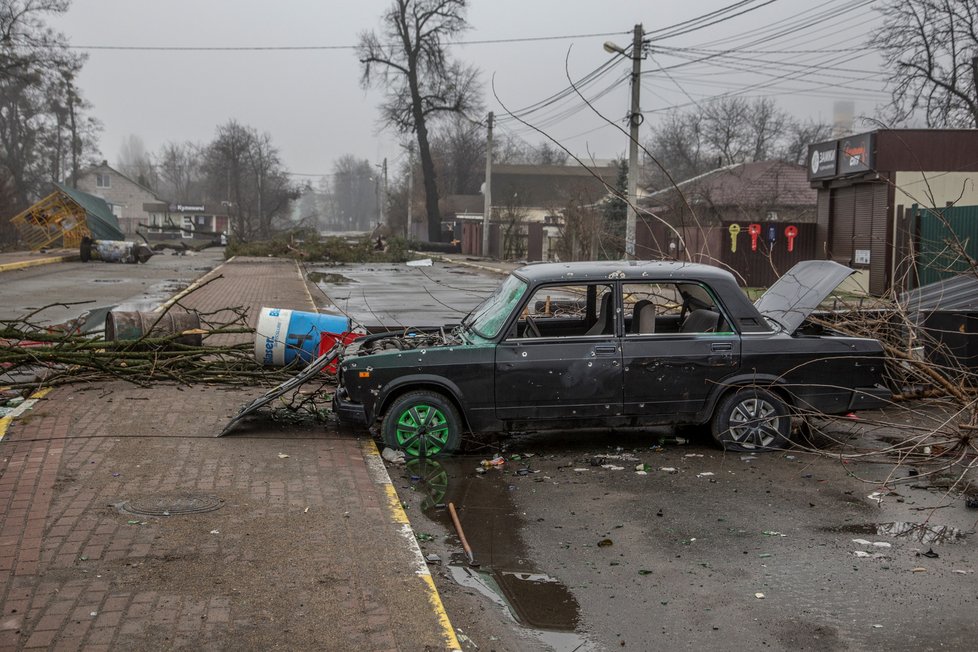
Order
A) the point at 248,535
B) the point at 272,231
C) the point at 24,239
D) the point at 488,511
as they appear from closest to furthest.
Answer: the point at 248,535
the point at 488,511
the point at 24,239
the point at 272,231

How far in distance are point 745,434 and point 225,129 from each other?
85.6m

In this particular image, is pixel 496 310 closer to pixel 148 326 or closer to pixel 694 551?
pixel 694 551

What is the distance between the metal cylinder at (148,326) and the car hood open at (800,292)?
20.4ft

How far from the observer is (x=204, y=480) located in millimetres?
6250

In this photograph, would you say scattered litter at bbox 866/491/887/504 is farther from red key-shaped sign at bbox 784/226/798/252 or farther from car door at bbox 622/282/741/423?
red key-shaped sign at bbox 784/226/798/252

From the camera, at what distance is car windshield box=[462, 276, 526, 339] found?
741cm

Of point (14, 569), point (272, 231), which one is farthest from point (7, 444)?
point (272, 231)

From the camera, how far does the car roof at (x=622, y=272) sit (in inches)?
292

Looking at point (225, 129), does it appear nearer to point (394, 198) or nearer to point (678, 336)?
point (394, 198)

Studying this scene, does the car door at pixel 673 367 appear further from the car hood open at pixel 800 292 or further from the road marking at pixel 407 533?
the road marking at pixel 407 533

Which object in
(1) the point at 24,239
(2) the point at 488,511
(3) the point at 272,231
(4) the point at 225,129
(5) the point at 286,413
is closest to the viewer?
(2) the point at 488,511

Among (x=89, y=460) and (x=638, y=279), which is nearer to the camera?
(x=89, y=460)

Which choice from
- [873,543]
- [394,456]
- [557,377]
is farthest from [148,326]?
[873,543]

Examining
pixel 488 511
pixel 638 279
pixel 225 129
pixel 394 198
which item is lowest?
pixel 488 511
